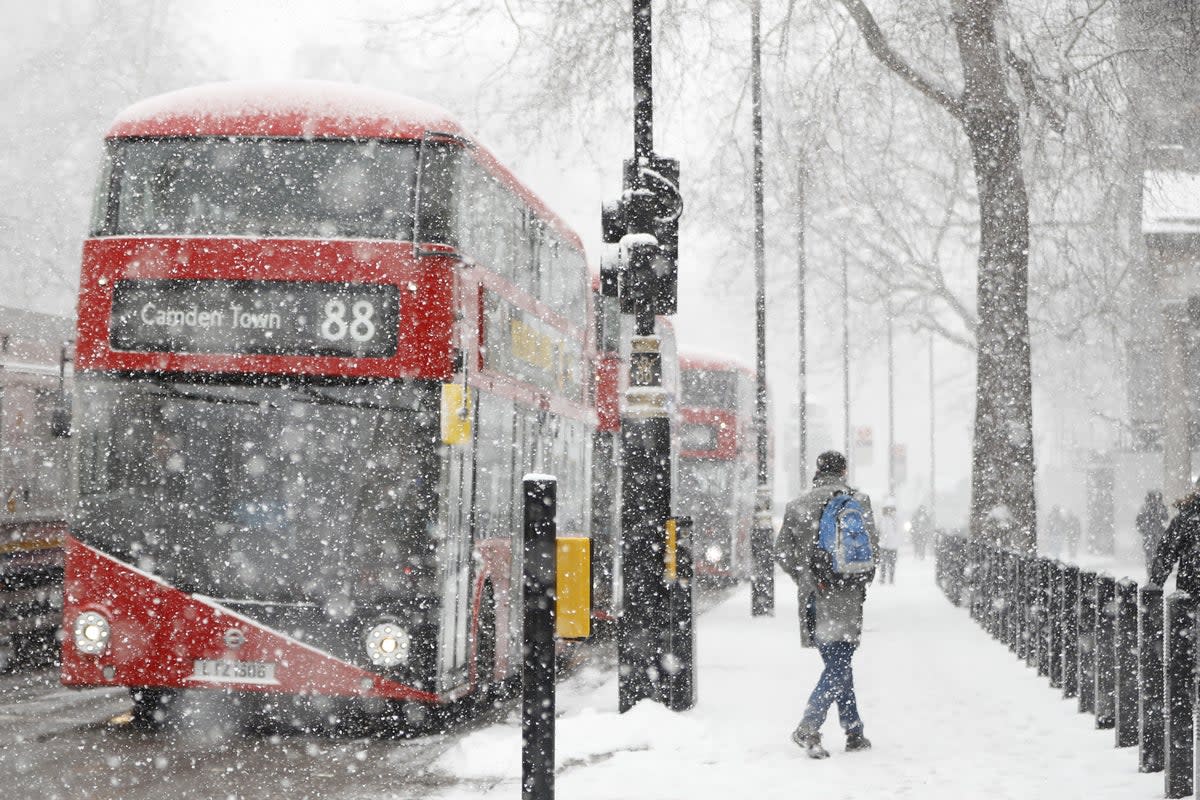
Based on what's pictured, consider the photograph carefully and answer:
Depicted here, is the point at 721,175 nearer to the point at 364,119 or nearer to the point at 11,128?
the point at 364,119

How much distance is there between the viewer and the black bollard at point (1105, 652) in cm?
977

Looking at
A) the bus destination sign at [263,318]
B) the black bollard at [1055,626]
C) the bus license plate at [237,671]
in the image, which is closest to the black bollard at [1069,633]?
the black bollard at [1055,626]

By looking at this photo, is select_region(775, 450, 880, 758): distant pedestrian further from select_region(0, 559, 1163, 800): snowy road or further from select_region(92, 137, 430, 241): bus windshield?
select_region(92, 137, 430, 241): bus windshield

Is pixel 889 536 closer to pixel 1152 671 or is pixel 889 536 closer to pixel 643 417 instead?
pixel 643 417

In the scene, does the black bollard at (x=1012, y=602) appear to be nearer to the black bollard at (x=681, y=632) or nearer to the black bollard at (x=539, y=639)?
the black bollard at (x=681, y=632)

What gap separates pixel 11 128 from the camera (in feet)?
124

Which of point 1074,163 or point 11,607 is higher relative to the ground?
point 1074,163

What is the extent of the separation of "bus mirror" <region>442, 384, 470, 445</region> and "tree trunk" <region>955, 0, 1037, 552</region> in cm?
1092

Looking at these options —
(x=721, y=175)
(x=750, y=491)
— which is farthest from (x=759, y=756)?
(x=750, y=491)

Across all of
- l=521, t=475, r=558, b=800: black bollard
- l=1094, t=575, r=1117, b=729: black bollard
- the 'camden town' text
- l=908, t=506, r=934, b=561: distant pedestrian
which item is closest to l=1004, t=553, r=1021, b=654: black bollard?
l=1094, t=575, r=1117, b=729: black bollard

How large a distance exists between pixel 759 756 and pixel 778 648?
7.06 metres

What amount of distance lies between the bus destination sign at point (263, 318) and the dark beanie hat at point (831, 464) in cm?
259

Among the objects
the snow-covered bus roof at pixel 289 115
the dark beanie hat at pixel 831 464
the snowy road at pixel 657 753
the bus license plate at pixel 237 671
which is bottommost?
the snowy road at pixel 657 753

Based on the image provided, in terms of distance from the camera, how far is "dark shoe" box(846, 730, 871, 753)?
949 cm
